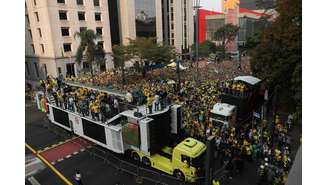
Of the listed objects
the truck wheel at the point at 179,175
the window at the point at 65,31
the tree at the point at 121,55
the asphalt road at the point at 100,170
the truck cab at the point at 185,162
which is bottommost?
the asphalt road at the point at 100,170

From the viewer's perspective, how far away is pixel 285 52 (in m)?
15.4

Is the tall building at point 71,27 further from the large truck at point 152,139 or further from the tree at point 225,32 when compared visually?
the large truck at point 152,139

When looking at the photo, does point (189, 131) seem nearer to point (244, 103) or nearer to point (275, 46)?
point (244, 103)

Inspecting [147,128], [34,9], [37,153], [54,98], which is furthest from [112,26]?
[147,128]

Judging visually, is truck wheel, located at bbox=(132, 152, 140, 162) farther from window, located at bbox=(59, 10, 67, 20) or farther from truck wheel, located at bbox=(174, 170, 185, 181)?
window, located at bbox=(59, 10, 67, 20)

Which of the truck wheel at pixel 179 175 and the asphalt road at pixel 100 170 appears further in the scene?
the asphalt road at pixel 100 170

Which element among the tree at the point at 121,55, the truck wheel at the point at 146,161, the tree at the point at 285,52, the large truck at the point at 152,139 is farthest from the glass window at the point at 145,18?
the truck wheel at the point at 146,161

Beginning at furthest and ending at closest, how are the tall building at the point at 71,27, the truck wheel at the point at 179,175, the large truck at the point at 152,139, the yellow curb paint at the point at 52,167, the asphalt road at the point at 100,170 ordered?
1. the tall building at the point at 71,27
2. the yellow curb paint at the point at 52,167
3. the asphalt road at the point at 100,170
4. the truck wheel at the point at 179,175
5. the large truck at the point at 152,139

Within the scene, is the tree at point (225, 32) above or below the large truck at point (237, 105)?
above

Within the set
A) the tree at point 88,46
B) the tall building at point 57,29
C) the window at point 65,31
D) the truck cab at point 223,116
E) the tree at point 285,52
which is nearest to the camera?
the tree at point 285,52

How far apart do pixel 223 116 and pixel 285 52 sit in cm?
619

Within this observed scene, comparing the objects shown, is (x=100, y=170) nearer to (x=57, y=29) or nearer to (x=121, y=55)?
(x=121, y=55)

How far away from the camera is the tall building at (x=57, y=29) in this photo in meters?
34.7

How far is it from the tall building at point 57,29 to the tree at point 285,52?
29477 millimetres
